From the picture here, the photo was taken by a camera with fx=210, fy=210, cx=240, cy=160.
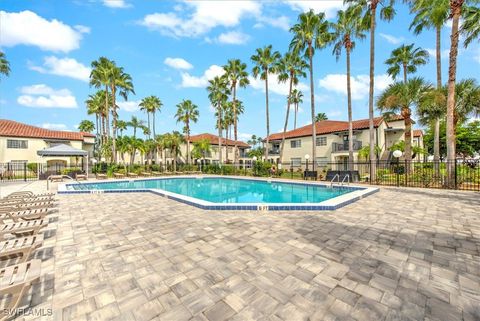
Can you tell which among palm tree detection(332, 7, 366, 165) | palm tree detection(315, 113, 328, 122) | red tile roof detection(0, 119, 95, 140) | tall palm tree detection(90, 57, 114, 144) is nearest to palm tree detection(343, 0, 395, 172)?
palm tree detection(332, 7, 366, 165)

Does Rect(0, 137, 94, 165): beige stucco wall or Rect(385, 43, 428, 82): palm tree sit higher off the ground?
Rect(385, 43, 428, 82): palm tree

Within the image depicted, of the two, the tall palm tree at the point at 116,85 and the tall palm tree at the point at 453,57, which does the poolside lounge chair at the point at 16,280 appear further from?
the tall palm tree at the point at 116,85

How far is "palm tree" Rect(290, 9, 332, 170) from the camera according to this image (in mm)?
20406

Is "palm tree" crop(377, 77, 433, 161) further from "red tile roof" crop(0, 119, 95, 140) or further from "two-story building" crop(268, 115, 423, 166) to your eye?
"red tile roof" crop(0, 119, 95, 140)

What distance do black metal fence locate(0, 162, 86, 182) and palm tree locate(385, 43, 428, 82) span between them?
3710 centimetres

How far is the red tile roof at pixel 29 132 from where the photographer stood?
1045 inches

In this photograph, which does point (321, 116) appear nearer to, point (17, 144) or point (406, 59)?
point (406, 59)

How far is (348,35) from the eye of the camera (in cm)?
1844

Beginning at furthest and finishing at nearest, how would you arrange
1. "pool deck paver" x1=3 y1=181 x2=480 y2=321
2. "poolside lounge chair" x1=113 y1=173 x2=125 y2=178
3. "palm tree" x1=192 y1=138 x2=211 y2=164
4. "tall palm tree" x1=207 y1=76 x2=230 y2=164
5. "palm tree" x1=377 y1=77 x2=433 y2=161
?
"palm tree" x1=192 y1=138 x2=211 y2=164
"tall palm tree" x1=207 y1=76 x2=230 y2=164
"poolside lounge chair" x1=113 y1=173 x2=125 y2=178
"palm tree" x1=377 y1=77 x2=433 y2=161
"pool deck paver" x1=3 y1=181 x2=480 y2=321

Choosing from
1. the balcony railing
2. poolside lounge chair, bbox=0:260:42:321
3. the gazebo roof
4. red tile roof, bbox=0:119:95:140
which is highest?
red tile roof, bbox=0:119:95:140

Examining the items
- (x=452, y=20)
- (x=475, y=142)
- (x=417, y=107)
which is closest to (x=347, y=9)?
(x=452, y=20)

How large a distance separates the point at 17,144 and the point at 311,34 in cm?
3746

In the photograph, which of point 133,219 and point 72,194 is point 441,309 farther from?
point 72,194

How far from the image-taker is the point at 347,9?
17.5 metres
